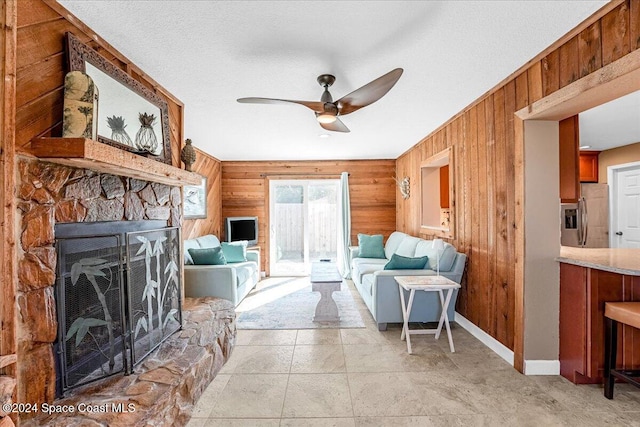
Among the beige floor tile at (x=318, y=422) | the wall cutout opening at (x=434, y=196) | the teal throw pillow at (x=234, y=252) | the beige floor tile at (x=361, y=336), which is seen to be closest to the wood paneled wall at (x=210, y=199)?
the teal throw pillow at (x=234, y=252)

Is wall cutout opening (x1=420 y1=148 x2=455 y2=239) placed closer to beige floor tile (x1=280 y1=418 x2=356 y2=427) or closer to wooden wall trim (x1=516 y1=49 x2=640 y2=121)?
wooden wall trim (x1=516 y1=49 x2=640 y2=121)

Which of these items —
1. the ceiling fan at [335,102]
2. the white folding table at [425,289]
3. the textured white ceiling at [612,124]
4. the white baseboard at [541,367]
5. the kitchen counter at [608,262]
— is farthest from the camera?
the textured white ceiling at [612,124]

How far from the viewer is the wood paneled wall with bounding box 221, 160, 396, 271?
6.05 meters

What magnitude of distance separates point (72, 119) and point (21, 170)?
1.11ft

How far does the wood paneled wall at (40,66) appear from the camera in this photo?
55.7 inches

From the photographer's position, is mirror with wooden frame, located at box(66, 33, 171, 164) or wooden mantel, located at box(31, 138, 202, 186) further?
mirror with wooden frame, located at box(66, 33, 171, 164)

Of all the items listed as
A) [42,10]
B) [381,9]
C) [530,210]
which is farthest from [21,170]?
[530,210]

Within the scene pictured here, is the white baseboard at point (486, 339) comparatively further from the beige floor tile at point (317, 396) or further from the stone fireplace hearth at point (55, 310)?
the stone fireplace hearth at point (55, 310)

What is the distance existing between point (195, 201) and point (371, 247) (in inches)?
120

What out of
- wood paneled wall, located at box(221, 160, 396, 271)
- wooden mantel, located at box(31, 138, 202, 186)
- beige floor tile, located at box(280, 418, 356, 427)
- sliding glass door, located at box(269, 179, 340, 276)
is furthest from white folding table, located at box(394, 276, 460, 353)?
sliding glass door, located at box(269, 179, 340, 276)

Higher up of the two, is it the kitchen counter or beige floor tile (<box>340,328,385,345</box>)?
the kitchen counter

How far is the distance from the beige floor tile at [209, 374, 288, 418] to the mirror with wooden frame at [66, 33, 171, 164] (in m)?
1.81

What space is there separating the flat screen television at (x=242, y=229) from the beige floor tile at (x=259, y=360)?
3094 millimetres

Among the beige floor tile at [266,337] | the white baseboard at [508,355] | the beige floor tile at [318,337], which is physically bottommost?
the beige floor tile at [318,337]
